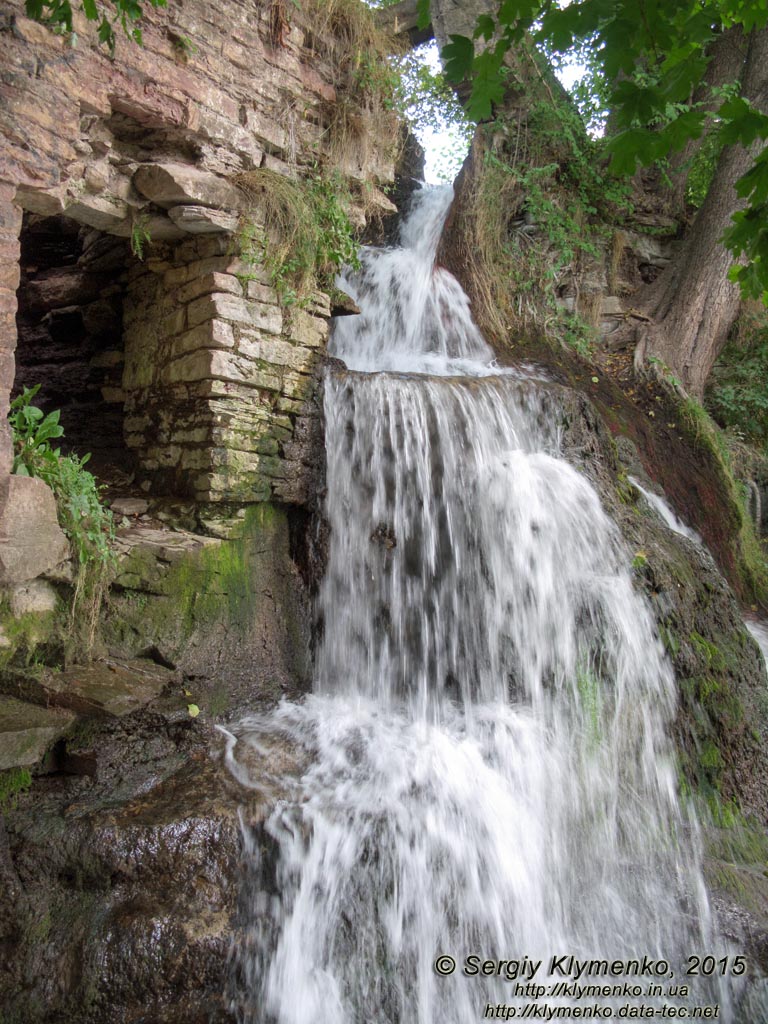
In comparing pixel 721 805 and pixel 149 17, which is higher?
pixel 149 17

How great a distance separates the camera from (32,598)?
339 centimetres

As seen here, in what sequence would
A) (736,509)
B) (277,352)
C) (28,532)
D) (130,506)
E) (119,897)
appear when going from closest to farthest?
(119,897) → (28,532) → (130,506) → (277,352) → (736,509)

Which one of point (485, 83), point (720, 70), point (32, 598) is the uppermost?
point (720, 70)

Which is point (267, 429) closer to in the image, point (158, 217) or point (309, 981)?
point (158, 217)

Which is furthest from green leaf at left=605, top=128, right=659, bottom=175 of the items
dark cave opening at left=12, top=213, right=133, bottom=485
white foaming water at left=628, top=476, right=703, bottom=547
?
white foaming water at left=628, top=476, right=703, bottom=547

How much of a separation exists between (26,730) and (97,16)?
2857mm

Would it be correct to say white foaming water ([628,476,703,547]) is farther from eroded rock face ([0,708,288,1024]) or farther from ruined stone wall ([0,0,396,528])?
eroded rock face ([0,708,288,1024])

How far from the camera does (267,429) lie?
176 inches

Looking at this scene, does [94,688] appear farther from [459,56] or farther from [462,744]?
[459,56]

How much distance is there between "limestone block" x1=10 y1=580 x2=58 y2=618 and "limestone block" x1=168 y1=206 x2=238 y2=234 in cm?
210

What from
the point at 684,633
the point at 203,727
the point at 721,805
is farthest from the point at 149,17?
the point at 721,805

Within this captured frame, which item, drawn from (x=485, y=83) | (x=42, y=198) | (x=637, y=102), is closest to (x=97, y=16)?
(x=42, y=198)

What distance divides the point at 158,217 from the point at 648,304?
5.50 meters

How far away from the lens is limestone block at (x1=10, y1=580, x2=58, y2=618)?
333 centimetres
